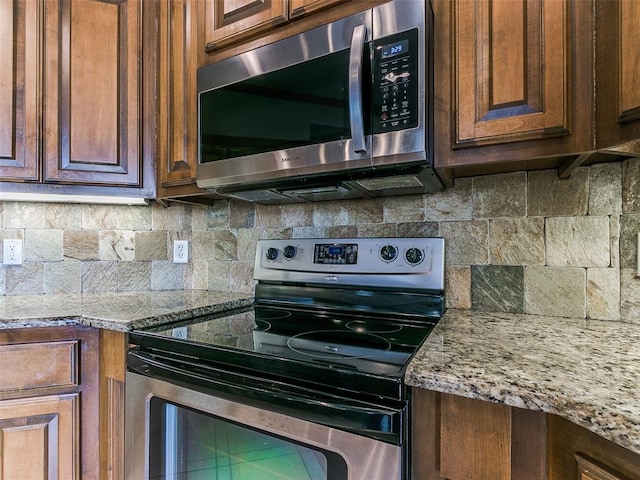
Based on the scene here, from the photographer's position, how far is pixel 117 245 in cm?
179

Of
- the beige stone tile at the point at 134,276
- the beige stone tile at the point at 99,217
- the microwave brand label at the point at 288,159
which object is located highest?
the microwave brand label at the point at 288,159

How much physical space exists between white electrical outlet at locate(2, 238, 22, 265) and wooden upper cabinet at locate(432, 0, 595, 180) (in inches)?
69.7

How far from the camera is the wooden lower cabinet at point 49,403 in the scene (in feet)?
3.67

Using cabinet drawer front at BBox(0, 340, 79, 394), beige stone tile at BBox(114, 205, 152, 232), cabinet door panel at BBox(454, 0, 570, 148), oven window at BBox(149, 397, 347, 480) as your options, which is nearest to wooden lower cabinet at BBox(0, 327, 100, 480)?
cabinet drawer front at BBox(0, 340, 79, 394)

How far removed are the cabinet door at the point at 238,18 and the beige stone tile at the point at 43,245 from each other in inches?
43.0

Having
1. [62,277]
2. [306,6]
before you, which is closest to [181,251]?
[62,277]

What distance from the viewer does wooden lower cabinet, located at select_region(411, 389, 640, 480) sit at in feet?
1.91

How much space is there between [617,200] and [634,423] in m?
0.81

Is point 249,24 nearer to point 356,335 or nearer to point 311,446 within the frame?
point 356,335

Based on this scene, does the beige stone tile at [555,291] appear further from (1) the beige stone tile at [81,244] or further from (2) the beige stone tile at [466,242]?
(1) the beige stone tile at [81,244]

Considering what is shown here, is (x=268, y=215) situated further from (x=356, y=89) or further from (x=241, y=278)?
(x=356, y=89)

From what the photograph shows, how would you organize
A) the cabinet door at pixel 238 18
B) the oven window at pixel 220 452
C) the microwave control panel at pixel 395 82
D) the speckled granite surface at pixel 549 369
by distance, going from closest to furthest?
the speckled granite surface at pixel 549 369 → the oven window at pixel 220 452 → the microwave control panel at pixel 395 82 → the cabinet door at pixel 238 18

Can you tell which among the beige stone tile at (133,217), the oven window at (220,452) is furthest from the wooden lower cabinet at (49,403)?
the beige stone tile at (133,217)

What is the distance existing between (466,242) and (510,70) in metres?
0.55
